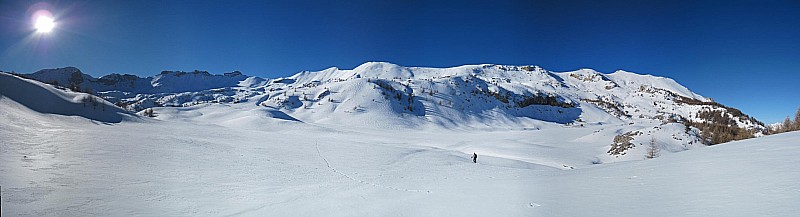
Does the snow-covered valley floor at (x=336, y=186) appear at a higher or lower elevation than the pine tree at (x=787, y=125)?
lower

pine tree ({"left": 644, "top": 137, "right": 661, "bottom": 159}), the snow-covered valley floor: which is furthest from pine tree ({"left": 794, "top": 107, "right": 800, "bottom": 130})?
the snow-covered valley floor

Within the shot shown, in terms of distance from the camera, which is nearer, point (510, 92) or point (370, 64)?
point (510, 92)

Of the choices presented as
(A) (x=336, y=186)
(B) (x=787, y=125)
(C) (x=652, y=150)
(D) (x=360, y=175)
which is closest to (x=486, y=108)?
(C) (x=652, y=150)

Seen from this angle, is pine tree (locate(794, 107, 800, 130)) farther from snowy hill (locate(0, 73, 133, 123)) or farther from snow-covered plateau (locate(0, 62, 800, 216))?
snowy hill (locate(0, 73, 133, 123))

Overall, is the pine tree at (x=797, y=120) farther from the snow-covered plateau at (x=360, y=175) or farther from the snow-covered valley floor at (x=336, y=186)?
the snow-covered valley floor at (x=336, y=186)

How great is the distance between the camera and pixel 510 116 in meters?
63.1

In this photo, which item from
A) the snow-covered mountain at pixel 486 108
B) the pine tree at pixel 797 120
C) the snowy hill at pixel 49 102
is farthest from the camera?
the snow-covered mountain at pixel 486 108

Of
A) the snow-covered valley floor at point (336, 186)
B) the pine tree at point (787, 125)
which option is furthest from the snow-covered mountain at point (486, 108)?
the snow-covered valley floor at point (336, 186)

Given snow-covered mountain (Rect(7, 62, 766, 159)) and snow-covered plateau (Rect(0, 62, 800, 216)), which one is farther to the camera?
snow-covered mountain (Rect(7, 62, 766, 159))

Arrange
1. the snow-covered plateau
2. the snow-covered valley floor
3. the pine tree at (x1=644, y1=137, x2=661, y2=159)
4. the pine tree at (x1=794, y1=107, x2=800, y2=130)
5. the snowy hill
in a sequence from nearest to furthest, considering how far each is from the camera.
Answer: the snow-covered valley floor, the snow-covered plateau, the pine tree at (x1=794, y1=107, x2=800, y2=130), the pine tree at (x1=644, y1=137, x2=661, y2=159), the snowy hill

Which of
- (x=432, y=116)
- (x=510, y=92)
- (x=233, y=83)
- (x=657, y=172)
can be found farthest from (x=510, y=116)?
(x=233, y=83)

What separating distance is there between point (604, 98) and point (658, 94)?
19299 mm

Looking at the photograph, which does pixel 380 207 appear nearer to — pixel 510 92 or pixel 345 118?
pixel 345 118

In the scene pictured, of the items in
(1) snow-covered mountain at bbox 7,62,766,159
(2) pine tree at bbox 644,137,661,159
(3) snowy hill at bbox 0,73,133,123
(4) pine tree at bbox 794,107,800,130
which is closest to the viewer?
(4) pine tree at bbox 794,107,800,130
